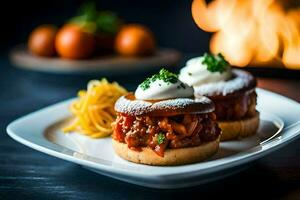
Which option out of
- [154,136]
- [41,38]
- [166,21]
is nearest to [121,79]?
[41,38]

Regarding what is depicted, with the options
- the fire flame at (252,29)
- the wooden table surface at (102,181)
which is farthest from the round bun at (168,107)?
the fire flame at (252,29)

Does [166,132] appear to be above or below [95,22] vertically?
above

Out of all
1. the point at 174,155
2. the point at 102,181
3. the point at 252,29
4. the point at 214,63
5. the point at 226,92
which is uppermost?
the point at 214,63

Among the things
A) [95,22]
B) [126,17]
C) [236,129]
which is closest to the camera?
[236,129]

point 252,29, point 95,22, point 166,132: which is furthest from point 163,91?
point 252,29

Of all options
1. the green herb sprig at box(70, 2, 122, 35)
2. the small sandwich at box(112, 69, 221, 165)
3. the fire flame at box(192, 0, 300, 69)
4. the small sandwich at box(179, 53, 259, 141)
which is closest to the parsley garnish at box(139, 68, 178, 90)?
the small sandwich at box(112, 69, 221, 165)

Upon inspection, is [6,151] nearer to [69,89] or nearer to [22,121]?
[22,121]

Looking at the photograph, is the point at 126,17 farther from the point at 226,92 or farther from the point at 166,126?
the point at 166,126
